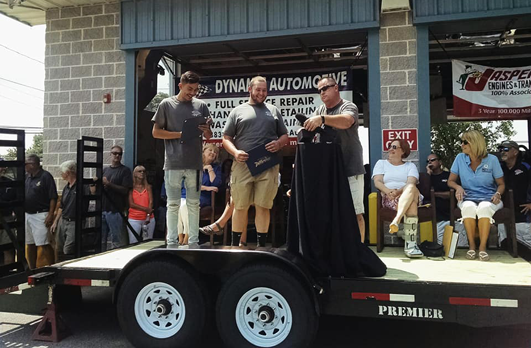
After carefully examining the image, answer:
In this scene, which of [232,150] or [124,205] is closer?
[232,150]

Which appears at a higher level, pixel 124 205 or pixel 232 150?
pixel 232 150

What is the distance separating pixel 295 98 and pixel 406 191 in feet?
10.0

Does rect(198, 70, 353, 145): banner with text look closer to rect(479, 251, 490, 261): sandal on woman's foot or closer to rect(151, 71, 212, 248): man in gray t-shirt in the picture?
rect(151, 71, 212, 248): man in gray t-shirt

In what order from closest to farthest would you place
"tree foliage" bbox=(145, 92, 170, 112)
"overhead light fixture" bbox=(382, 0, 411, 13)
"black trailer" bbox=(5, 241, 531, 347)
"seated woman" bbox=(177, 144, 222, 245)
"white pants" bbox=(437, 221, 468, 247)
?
"black trailer" bbox=(5, 241, 531, 347)
"seated woman" bbox=(177, 144, 222, 245)
"white pants" bbox=(437, 221, 468, 247)
"overhead light fixture" bbox=(382, 0, 411, 13)
"tree foliage" bbox=(145, 92, 170, 112)

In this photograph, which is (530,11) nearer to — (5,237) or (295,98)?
(295,98)

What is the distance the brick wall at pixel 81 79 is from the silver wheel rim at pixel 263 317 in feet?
14.1

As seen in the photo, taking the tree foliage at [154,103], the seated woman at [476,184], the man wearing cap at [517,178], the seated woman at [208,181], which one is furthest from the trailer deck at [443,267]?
the tree foliage at [154,103]

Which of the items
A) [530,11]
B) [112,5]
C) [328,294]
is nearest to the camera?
[328,294]

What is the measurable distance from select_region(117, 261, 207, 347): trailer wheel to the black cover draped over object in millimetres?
985

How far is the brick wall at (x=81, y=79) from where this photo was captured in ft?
23.1

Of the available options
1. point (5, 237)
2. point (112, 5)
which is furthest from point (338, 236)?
point (112, 5)

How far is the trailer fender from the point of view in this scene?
342 centimetres

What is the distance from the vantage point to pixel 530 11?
5574mm

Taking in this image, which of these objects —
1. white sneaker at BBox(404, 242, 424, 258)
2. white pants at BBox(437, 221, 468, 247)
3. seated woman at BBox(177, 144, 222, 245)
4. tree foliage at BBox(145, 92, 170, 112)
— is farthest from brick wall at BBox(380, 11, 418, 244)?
tree foliage at BBox(145, 92, 170, 112)
